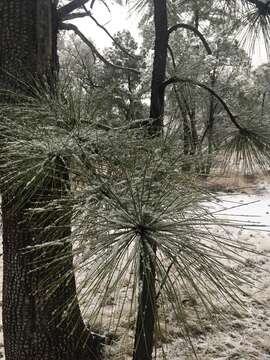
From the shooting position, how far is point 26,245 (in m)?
1.57

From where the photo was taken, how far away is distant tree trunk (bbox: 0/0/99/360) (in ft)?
4.69

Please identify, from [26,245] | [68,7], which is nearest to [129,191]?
[26,245]

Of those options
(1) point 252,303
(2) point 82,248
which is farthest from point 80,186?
(1) point 252,303

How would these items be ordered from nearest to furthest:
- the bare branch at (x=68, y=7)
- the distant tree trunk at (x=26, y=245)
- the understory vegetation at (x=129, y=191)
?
the understory vegetation at (x=129, y=191), the distant tree trunk at (x=26, y=245), the bare branch at (x=68, y=7)

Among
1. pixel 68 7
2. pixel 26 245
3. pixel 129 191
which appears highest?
pixel 68 7

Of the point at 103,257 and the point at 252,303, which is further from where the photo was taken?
the point at 252,303

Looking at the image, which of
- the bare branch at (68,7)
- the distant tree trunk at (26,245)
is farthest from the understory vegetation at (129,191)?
the bare branch at (68,7)

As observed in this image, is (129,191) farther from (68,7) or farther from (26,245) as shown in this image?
(68,7)

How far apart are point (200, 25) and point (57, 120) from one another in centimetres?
170

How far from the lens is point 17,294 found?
5.44 feet

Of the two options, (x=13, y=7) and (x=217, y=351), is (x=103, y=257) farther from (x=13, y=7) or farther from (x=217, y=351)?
(x=217, y=351)

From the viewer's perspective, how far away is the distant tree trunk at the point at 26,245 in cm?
143

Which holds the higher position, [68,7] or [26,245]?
[68,7]

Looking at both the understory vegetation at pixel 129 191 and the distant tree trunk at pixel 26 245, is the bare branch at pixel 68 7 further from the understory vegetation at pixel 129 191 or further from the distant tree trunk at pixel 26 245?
the understory vegetation at pixel 129 191
